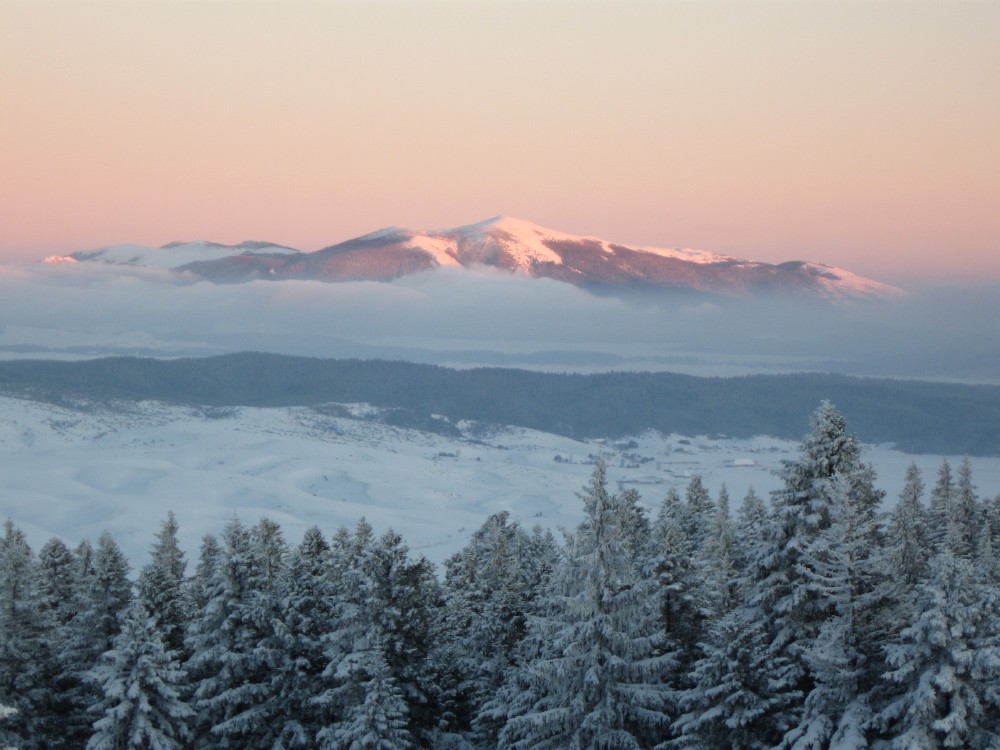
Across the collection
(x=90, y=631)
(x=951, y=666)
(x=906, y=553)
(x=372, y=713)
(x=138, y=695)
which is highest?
(x=906, y=553)

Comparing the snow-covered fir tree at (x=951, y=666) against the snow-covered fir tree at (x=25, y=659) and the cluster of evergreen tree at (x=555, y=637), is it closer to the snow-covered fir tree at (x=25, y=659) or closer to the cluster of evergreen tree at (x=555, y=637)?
the cluster of evergreen tree at (x=555, y=637)

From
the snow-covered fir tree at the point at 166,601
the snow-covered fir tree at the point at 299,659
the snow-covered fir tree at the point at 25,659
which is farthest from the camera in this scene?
the snow-covered fir tree at the point at 166,601

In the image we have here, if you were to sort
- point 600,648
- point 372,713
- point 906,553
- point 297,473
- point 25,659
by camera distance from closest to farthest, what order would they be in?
point 600,648, point 906,553, point 372,713, point 25,659, point 297,473

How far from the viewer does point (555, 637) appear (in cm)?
2409

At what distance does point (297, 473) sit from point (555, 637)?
343 feet

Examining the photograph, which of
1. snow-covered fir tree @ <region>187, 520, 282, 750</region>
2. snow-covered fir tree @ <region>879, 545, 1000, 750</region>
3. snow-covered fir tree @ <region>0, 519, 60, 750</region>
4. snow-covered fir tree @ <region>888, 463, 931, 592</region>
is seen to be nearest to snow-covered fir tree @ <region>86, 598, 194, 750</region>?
snow-covered fir tree @ <region>187, 520, 282, 750</region>

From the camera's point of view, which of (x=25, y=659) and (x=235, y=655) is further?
(x=25, y=659)

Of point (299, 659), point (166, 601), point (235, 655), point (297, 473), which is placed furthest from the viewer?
point (297, 473)

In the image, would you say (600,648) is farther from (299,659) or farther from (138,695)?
(138,695)

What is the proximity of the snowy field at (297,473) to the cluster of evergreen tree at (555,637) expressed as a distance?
165 feet

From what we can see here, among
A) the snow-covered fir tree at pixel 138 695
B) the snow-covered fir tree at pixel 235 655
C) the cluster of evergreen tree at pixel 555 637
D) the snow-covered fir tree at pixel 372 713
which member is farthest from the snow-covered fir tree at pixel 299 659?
the snow-covered fir tree at pixel 138 695

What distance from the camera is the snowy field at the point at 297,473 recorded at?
98.8 m

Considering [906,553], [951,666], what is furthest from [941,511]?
[951,666]

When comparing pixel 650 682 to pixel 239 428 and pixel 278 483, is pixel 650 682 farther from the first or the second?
pixel 239 428
